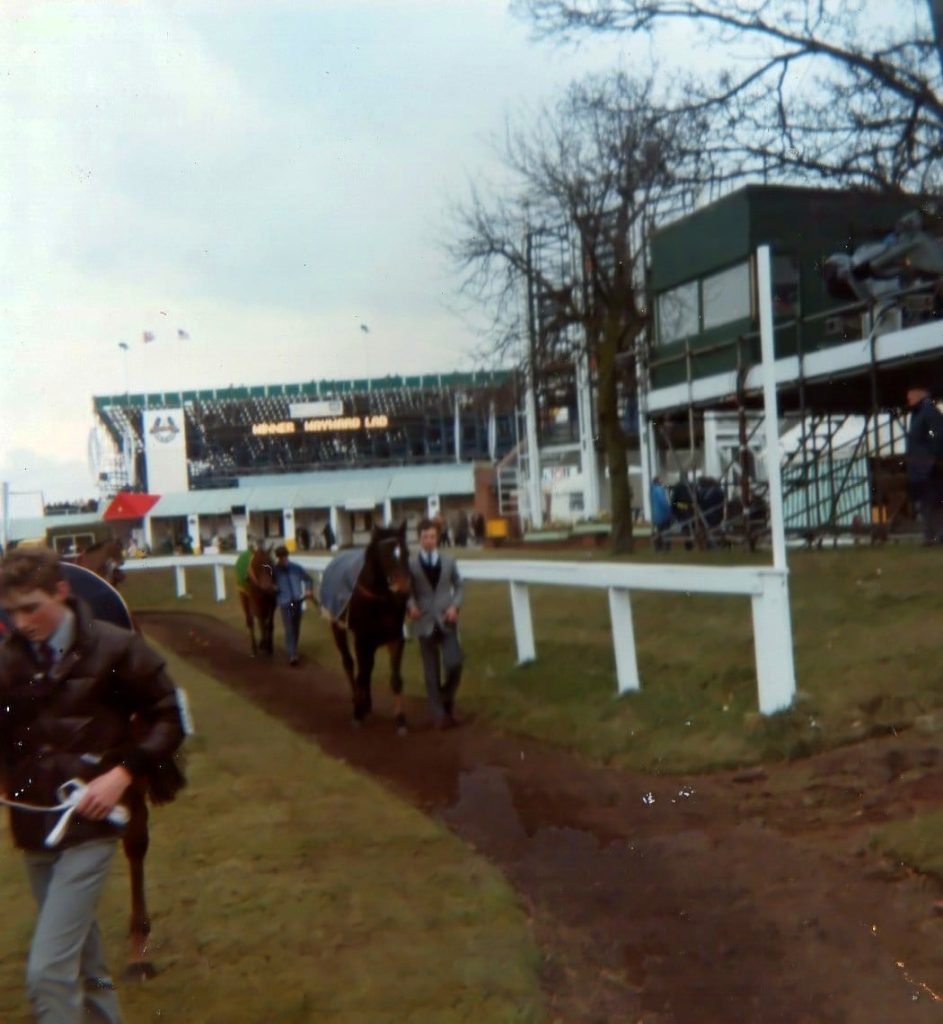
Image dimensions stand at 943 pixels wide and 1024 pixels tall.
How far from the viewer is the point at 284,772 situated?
803 cm

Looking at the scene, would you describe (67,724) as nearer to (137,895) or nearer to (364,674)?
(137,895)

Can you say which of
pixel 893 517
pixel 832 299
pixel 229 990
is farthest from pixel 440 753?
pixel 832 299

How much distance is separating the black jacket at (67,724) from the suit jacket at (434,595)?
20.1ft

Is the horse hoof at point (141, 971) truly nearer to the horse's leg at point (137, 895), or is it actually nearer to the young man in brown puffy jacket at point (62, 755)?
the horse's leg at point (137, 895)

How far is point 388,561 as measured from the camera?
990 cm

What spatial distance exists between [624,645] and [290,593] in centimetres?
717

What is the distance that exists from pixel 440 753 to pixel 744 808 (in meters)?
2.84

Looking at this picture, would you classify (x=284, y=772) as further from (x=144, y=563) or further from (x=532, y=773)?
(x=144, y=563)

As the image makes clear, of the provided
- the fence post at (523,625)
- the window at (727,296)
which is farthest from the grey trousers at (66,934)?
the window at (727,296)

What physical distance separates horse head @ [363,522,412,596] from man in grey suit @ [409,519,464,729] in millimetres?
171

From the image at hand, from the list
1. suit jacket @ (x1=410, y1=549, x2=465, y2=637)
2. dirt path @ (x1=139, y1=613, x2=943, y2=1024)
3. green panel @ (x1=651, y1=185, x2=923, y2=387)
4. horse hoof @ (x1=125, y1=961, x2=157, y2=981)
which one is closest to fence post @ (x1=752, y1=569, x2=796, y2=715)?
dirt path @ (x1=139, y1=613, x2=943, y2=1024)

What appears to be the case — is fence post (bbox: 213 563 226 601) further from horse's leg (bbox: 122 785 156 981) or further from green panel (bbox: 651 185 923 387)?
horse's leg (bbox: 122 785 156 981)

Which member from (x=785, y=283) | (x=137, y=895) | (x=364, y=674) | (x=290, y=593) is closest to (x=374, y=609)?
(x=364, y=674)

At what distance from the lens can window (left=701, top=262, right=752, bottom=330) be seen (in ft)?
61.0
